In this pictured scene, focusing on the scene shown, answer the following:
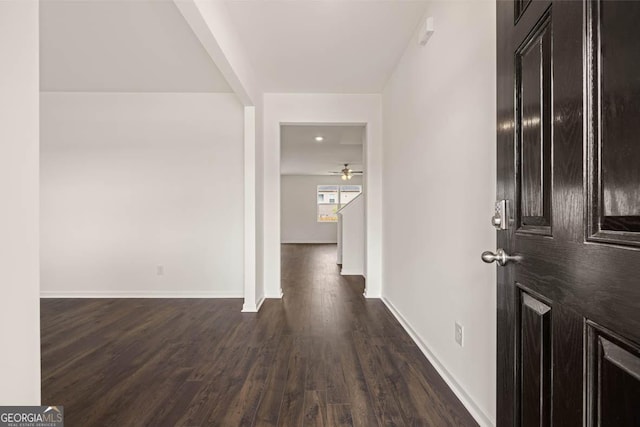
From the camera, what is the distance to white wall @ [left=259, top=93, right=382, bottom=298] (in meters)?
4.22

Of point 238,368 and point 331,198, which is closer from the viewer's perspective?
point 238,368

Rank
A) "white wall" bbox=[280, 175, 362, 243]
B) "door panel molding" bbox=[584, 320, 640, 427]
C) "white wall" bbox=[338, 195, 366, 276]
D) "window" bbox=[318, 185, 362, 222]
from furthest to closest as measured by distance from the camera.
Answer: "window" bbox=[318, 185, 362, 222] < "white wall" bbox=[280, 175, 362, 243] < "white wall" bbox=[338, 195, 366, 276] < "door panel molding" bbox=[584, 320, 640, 427]

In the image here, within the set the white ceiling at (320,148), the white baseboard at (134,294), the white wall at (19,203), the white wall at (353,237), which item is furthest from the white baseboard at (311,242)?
Result: the white wall at (19,203)

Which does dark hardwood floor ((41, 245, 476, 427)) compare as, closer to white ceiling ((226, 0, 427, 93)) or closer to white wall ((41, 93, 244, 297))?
white wall ((41, 93, 244, 297))

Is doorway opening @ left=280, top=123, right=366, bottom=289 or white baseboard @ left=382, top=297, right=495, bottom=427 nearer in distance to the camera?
white baseboard @ left=382, top=297, right=495, bottom=427

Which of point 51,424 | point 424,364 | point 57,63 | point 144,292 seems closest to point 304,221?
point 144,292

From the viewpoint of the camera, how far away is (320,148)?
7.71 meters

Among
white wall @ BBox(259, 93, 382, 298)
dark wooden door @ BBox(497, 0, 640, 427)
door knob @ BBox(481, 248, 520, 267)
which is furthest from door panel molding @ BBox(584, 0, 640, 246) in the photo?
white wall @ BBox(259, 93, 382, 298)

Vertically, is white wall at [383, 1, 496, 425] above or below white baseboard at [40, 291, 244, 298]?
above

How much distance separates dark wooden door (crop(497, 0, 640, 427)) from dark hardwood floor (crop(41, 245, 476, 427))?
3.29ft

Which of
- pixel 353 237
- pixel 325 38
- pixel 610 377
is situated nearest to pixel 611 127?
pixel 610 377

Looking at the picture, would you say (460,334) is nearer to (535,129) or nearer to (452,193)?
(452,193)

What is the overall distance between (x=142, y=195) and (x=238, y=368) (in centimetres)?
289

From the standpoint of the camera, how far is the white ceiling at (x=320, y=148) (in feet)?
19.6
